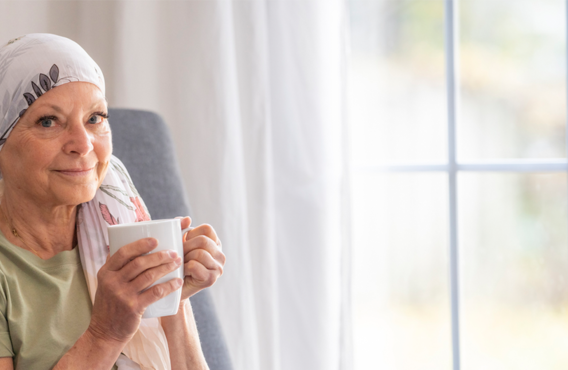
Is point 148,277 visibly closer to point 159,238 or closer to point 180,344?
point 159,238

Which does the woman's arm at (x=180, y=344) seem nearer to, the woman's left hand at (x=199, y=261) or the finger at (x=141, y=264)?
the woman's left hand at (x=199, y=261)

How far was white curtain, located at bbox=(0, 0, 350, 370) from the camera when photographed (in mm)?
1411

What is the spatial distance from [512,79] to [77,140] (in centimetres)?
127

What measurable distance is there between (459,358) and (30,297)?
138 cm

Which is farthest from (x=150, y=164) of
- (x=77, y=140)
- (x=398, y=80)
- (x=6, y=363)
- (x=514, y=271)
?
(x=514, y=271)

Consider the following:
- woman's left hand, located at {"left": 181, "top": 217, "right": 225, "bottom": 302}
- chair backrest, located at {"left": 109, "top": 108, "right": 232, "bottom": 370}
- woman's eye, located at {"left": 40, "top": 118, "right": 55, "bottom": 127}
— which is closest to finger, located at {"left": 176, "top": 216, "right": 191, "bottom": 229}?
woman's left hand, located at {"left": 181, "top": 217, "right": 225, "bottom": 302}

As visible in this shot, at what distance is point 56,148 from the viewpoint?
71 cm

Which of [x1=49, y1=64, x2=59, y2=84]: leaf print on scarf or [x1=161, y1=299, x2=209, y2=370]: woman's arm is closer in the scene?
[x1=49, y1=64, x2=59, y2=84]: leaf print on scarf

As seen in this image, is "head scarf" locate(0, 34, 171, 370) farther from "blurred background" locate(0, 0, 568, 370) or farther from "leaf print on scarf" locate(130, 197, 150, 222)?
"blurred background" locate(0, 0, 568, 370)

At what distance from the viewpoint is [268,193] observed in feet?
4.86

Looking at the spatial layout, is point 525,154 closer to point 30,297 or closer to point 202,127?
point 202,127

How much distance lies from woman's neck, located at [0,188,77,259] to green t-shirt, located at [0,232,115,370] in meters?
0.01

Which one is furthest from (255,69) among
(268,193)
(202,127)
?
(268,193)

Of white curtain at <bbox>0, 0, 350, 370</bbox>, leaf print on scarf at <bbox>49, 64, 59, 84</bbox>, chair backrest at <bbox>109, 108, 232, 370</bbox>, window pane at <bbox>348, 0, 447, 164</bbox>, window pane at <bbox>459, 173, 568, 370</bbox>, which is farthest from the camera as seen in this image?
window pane at <bbox>348, 0, 447, 164</bbox>
